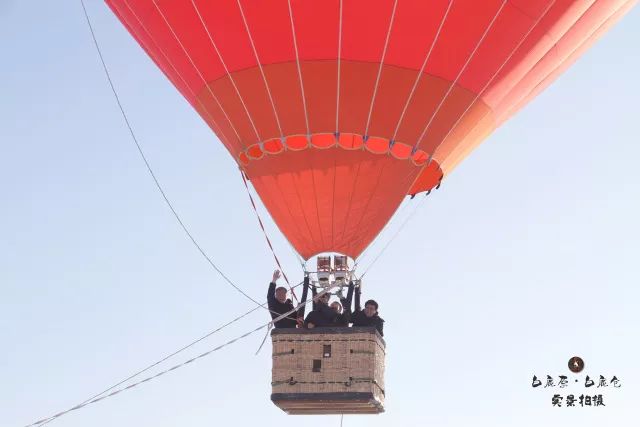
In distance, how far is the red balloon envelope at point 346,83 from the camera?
1259cm

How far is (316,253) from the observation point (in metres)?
13.1

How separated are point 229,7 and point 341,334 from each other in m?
2.60

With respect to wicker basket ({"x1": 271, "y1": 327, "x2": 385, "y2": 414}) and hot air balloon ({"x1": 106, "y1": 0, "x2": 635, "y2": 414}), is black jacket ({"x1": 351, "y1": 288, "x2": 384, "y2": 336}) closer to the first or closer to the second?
wicker basket ({"x1": 271, "y1": 327, "x2": 385, "y2": 414})

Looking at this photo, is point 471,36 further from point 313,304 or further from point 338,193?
point 313,304

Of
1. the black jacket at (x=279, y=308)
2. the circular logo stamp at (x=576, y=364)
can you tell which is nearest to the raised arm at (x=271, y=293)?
the black jacket at (x=279, y=308)

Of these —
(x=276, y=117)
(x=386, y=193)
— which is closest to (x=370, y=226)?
(x=386, y=193)

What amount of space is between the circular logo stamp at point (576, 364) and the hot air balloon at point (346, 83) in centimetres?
229

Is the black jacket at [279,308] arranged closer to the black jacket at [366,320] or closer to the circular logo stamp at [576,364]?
the black jacket at [366,320]

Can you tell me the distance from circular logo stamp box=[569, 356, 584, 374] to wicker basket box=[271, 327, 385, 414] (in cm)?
252

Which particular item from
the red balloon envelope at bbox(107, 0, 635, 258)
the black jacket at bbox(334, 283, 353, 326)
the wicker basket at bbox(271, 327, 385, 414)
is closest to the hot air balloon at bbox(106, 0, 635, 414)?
the red balloon envelope at bbox(107, 0, 635, 258)

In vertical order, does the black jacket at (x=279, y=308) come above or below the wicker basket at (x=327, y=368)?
above

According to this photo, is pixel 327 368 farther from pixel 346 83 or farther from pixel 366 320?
pixel 346 83

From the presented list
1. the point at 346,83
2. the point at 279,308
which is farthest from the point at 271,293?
the point at 346,83

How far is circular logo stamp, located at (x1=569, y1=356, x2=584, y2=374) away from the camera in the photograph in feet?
47.5
